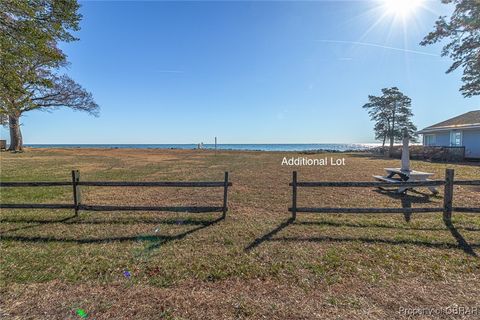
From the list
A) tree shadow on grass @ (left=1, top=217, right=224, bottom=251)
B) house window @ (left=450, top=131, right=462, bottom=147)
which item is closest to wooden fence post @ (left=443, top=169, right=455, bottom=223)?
tree shadow on grass @ (left=1, top=217, right=224, bottom=251)

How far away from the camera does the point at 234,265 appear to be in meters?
3.61

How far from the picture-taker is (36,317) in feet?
8.31

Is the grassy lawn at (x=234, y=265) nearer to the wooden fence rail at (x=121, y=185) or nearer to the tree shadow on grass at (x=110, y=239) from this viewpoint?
the tree shadow on grass at (x=110, y=239)

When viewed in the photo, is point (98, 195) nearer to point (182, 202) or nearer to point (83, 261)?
point (182, 202)

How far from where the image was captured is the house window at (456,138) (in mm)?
23934

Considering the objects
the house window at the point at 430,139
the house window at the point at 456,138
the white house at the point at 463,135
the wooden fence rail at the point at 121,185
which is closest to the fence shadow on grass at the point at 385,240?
the wooden fence rail at the point at 121,185

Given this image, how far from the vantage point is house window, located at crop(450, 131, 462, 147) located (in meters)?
23.9

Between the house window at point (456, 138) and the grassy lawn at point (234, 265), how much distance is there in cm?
2546

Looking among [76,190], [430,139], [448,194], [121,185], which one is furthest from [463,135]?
[76,190]

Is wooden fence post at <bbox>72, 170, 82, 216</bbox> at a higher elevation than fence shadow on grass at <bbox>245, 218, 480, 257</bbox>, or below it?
higher

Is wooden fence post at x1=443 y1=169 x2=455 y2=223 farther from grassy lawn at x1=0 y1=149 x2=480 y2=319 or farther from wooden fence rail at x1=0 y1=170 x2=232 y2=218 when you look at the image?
wooden fence rail at x1=0 y1=170 x2=232 y2=218

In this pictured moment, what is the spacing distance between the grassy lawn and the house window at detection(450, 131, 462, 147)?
1002 inches

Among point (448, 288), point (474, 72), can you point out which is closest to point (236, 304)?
Answer: point (448, 288)

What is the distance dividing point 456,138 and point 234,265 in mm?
32319
